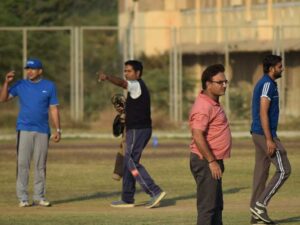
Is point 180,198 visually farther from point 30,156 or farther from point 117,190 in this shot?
point 30,156

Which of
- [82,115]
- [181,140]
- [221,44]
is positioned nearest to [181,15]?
[221,44]

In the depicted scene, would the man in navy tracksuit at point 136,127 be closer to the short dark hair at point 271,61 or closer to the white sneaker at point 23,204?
the white sneaker at point 23,204

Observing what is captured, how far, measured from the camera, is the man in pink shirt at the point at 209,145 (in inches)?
475

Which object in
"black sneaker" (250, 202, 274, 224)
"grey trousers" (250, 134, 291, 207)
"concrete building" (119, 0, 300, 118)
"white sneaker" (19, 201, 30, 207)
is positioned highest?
"concrete building" (119, 0, 300, 118)

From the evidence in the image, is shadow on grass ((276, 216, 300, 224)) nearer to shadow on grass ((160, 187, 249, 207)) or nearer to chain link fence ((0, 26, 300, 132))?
shadow on grass ((160, 187, 249, 207))

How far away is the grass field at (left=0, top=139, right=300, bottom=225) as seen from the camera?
624 inches

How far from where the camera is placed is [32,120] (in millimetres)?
17062

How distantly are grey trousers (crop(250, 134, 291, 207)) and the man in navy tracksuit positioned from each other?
2120 millimetres

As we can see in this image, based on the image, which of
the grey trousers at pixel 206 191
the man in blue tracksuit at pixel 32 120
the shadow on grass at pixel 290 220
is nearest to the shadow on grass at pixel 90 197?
the man in blue tracksuit at pixel 32 120

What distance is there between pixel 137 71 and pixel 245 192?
11.4 ft

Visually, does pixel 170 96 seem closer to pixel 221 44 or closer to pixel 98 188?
pixel 221 44

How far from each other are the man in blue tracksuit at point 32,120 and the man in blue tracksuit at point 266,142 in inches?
130

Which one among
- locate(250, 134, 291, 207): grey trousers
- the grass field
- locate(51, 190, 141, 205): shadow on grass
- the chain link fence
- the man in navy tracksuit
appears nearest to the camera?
locate(250, 134, 291, 207): grey trousers

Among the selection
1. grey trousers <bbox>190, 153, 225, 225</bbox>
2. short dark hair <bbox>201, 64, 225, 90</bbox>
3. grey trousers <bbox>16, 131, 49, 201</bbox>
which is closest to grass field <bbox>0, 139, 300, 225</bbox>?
grey trousers <bbox>16, 131, 49, 201</bbox>
